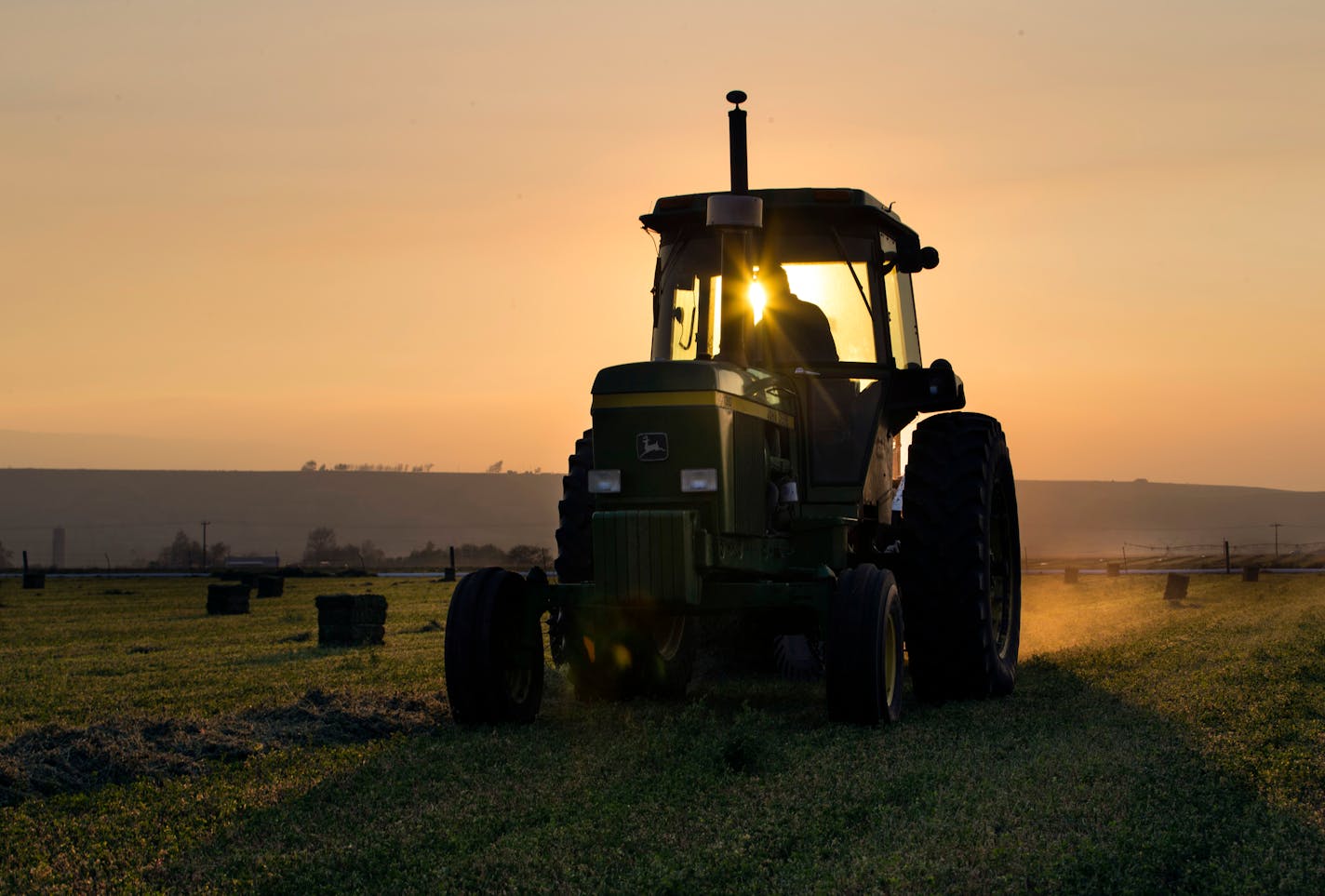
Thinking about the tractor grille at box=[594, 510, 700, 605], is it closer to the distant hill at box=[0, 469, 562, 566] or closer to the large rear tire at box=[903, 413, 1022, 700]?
the large rear tire at box=[903, 413, 1022, 700]

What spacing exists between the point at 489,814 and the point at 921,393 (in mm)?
5230

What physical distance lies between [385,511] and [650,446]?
121 metres

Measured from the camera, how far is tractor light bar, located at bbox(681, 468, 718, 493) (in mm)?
8406

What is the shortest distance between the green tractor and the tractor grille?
0.01m

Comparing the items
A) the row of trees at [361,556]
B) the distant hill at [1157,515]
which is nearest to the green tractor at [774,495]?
the row of trees at [361,556]

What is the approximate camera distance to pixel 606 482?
856 cm

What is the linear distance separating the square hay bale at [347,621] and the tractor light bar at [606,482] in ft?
33.0

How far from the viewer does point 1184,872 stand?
4.94 metres

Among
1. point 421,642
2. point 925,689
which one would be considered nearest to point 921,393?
point 925,689

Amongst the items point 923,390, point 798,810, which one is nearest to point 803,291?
point 923,390

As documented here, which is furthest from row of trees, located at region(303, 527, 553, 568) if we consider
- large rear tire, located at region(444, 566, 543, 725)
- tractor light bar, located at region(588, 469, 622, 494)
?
tractor light bar, located at region(588, 469, 622, 494)

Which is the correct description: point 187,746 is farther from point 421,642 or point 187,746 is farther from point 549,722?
point 421,642

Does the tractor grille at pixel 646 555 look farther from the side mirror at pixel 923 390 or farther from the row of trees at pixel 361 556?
the row of trees at pixel 361 556

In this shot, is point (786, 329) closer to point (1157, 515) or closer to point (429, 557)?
point (429, 557)
